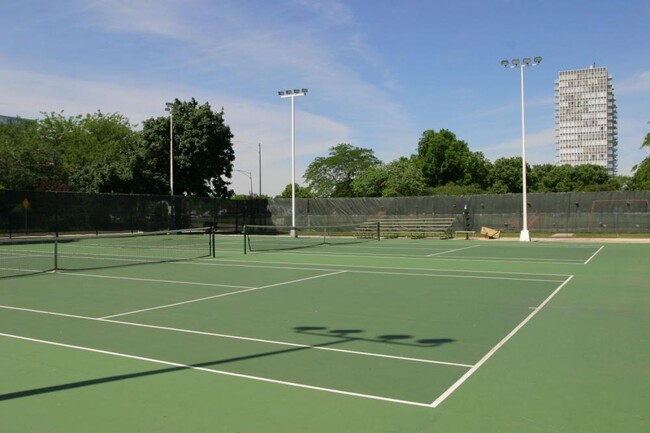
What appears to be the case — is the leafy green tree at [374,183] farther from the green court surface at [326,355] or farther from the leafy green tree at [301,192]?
the green court surface at [326,355]

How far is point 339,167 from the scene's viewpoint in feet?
271

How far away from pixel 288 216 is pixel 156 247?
17.2 metres

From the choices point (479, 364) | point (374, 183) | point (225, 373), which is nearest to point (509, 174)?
point (374, 183)

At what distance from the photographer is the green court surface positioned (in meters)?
4.51

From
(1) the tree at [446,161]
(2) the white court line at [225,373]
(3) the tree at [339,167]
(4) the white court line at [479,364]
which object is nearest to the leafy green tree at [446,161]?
(1) the tree at [446,161]

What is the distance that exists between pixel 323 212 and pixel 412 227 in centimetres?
826

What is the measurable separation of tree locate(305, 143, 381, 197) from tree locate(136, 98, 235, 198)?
3676 cm

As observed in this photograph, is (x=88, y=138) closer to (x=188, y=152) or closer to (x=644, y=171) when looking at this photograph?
(x=188, y=152)

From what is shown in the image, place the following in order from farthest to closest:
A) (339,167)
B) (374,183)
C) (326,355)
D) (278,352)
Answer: (339,167) < (374,183) < (278,352) < (326,355)

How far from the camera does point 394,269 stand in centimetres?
1572

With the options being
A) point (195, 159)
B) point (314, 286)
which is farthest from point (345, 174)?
point (314, 286)

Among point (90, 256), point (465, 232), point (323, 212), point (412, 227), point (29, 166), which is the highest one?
point (29, 166)

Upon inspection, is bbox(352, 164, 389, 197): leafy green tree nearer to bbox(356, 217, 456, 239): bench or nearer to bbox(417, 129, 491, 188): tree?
bbox(417, 129, 491, 188): tree

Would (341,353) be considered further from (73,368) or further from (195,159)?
(195,159)
